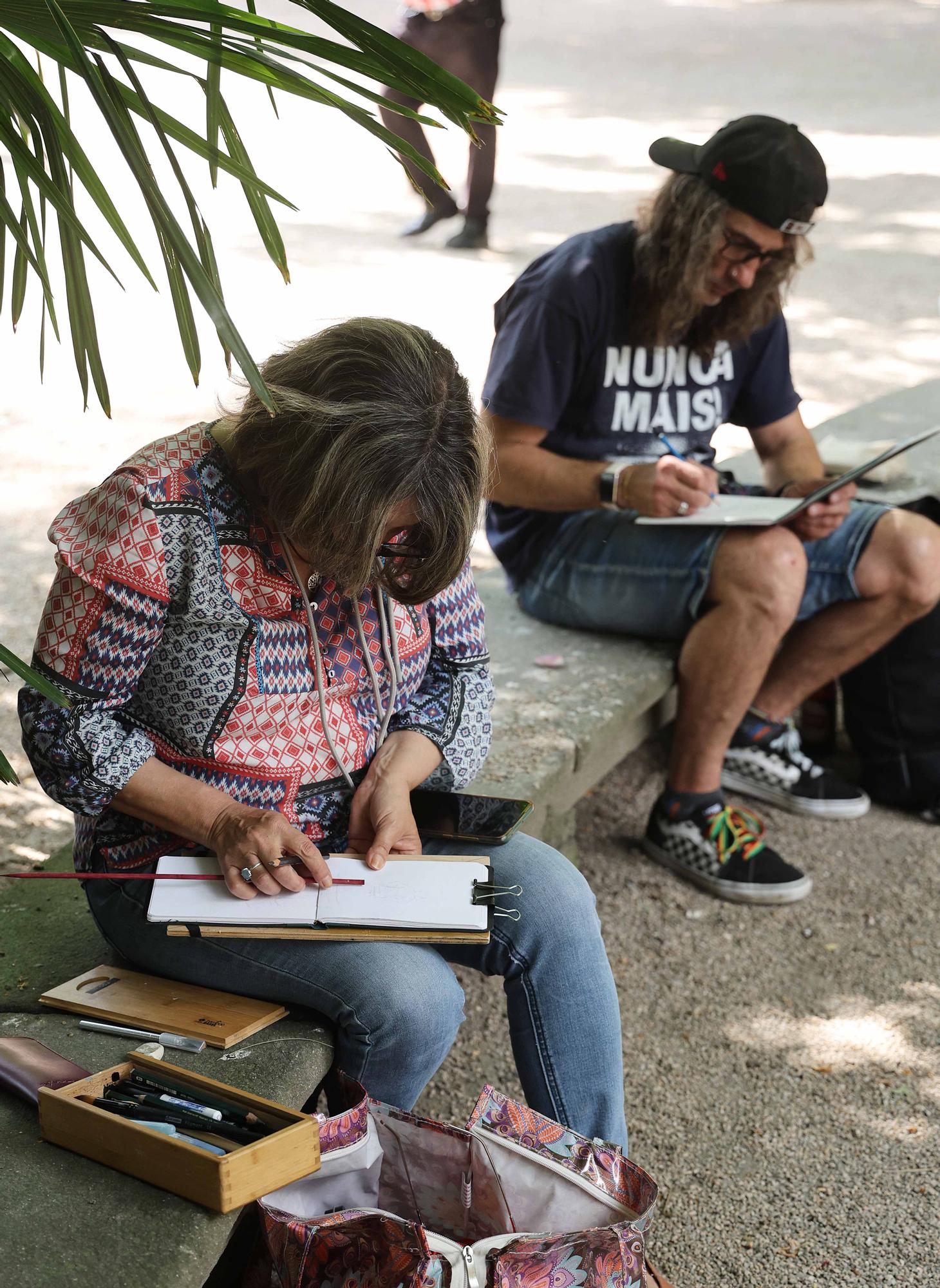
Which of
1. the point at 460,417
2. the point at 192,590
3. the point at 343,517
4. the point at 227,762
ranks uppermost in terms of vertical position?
the point at 460,417

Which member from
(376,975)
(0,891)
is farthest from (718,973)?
(0,891)

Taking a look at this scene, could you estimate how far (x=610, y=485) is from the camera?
2834 mm

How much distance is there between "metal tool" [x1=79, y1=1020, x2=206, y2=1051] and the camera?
1.66 m

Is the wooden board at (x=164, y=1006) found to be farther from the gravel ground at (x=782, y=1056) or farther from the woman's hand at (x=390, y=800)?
the gravel ground at (x=782, y=1056)

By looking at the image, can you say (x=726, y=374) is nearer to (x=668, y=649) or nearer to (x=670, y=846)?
(x=668, y=649)

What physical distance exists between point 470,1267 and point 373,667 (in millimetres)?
786

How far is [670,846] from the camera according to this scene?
300 cm

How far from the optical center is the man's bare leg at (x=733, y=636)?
284 cm

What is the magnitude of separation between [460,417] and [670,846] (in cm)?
160

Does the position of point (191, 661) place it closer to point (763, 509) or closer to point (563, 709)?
point (563, 709)

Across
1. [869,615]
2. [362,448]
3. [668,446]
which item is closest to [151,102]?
[362,448]

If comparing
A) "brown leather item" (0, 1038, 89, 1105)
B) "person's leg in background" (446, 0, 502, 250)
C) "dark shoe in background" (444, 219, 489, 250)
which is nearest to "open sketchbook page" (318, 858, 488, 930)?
"brown leather item" (0, 1038, 89, 1105)

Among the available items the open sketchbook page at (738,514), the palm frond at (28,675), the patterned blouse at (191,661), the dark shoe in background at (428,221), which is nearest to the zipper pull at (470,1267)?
the patterned blouse at (191,661)

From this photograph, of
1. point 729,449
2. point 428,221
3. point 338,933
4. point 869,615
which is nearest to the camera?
point 338,933
